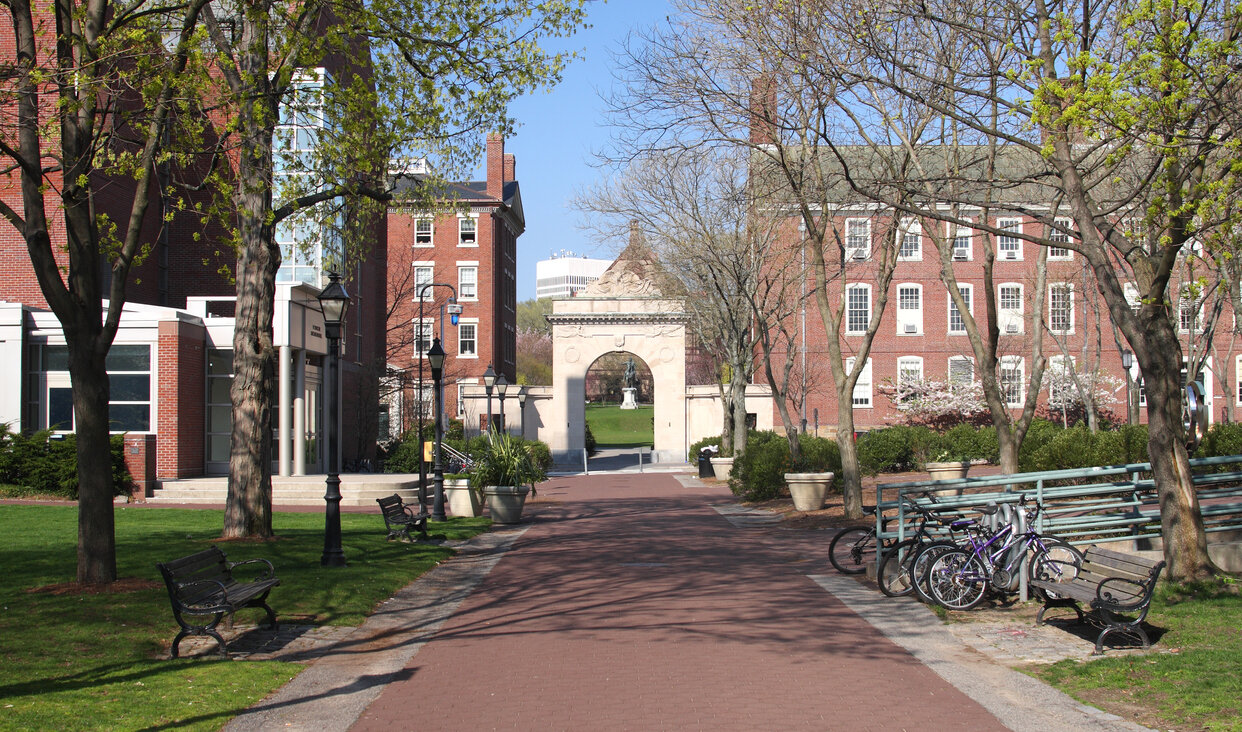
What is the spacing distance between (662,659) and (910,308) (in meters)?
48.7

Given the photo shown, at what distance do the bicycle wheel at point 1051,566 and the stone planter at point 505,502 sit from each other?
41.4ft

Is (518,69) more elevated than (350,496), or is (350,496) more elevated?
(518,69)

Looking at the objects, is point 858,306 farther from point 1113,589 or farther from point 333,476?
point 1113,589

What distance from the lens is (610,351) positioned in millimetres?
55188

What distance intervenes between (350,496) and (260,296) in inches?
468

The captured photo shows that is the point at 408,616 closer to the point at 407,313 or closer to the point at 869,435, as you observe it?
the point at 869,435

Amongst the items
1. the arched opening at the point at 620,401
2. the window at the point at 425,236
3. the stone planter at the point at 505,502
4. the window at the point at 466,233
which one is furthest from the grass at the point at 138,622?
the arched opening at the point at 620,401

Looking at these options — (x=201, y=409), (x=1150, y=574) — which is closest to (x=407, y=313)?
(x=201, y=409)

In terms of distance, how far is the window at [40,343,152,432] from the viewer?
2731 cm

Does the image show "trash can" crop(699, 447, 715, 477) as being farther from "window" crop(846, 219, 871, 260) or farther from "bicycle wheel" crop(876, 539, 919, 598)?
"bicycle wheel" crop(876, 539, 919, 598)

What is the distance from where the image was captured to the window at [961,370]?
173 feet

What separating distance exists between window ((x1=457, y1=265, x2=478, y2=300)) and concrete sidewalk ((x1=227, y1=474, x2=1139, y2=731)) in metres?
48.1

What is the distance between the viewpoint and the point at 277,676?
7926mm

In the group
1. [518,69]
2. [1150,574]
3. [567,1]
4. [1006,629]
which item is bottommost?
[1006,629]
